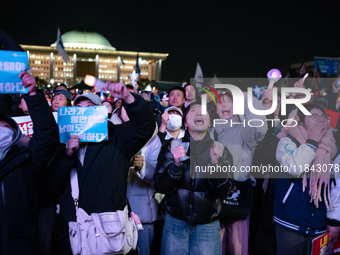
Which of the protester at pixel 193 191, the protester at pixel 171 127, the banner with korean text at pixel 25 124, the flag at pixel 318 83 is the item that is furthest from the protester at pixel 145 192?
the flag at pixel 318 83

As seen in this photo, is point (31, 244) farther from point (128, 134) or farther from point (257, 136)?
point (257, 136)

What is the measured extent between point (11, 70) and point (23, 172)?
0.72 metres

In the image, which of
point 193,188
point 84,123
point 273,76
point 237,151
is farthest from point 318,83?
point 84,123

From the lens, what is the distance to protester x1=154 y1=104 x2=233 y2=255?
8.52 feet

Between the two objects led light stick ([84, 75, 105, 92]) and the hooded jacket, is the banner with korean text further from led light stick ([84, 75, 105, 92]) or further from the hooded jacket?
led light stick ([84, 75, 105, 92])

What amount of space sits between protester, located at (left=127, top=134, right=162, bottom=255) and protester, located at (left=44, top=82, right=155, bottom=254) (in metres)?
0.56

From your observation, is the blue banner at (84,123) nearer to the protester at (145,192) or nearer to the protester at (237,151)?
the protester at (145,192)

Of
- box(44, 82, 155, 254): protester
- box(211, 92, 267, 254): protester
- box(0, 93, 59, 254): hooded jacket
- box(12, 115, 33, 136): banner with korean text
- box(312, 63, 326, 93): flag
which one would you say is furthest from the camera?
box(312, 63, 326, 93): flag

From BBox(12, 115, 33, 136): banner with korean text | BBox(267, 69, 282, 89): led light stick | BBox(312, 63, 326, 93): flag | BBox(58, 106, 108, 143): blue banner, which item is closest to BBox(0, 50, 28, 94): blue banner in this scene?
BBox(58, 106, 108, 143): blue banner

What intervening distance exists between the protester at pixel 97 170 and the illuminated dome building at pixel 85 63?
85526mm

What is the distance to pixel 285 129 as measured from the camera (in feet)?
10.1

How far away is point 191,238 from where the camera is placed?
9.13 ft

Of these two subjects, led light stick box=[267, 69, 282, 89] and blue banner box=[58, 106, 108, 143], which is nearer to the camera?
blue banner box=[58, 106, 108, 143]

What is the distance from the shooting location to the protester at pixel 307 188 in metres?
2.62
